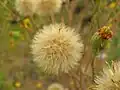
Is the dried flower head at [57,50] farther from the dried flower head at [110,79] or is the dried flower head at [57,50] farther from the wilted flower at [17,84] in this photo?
the wilted flower at [17,84]

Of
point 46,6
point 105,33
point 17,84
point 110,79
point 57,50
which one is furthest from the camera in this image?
point 17,84

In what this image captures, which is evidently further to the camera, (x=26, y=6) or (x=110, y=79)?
(x=26, y=6)

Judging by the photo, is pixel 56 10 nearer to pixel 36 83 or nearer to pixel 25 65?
pixel 36 83

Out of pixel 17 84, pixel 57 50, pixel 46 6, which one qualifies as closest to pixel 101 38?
pixel 57 50

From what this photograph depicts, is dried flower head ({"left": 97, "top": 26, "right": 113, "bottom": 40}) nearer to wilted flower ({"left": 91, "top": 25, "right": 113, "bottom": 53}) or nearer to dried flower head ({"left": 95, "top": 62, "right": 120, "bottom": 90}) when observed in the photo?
wilted flower ({"left": 91, "top": 25, "right": 113, "bottom": 53})

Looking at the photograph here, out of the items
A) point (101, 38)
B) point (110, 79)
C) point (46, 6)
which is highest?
point (46, 6)

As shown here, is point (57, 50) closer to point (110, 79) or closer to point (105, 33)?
point (105, 33)

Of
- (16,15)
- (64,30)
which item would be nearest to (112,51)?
(16,15)
